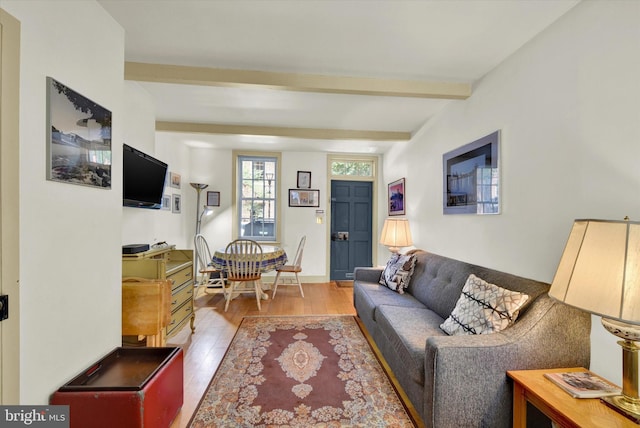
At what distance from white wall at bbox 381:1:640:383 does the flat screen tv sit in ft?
10.2

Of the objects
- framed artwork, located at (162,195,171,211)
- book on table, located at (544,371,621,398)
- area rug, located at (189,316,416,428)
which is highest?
framed artwork, located at (162,195,171,211)

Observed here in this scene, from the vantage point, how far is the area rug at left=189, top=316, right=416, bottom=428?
1.65 m

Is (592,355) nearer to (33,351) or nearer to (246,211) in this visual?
(33,351)

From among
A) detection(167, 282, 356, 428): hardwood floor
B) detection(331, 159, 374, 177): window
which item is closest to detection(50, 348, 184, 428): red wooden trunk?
detection(167, 282, 356, 428): hardwood floor

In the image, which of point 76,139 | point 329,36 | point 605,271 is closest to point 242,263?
point 76,139

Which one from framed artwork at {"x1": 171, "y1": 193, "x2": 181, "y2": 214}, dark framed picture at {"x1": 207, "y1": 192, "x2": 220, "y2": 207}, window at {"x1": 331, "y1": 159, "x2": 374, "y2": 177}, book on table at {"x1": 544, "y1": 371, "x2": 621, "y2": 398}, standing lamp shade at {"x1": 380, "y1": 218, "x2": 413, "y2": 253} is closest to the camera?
book on table at {"x1": 544, "y1": 371, "x2": 621, "y2": 398}

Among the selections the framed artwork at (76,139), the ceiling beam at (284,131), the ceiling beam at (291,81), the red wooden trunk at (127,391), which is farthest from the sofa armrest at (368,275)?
the framed artwork at (76,139)

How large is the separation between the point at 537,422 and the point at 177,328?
2.83 meters

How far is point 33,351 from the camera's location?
117cm

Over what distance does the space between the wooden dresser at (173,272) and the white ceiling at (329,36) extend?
167cm

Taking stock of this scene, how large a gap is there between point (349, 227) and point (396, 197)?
4.02 ft

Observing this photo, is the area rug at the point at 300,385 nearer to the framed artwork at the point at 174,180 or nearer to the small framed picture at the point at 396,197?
the small framed picture at the point at 396,197

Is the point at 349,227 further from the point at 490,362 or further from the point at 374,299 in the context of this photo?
the point at 490,362

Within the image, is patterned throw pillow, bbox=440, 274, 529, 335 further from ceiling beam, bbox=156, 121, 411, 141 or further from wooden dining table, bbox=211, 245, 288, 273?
ceiling beam, bbox=156, 121, 411, 141
